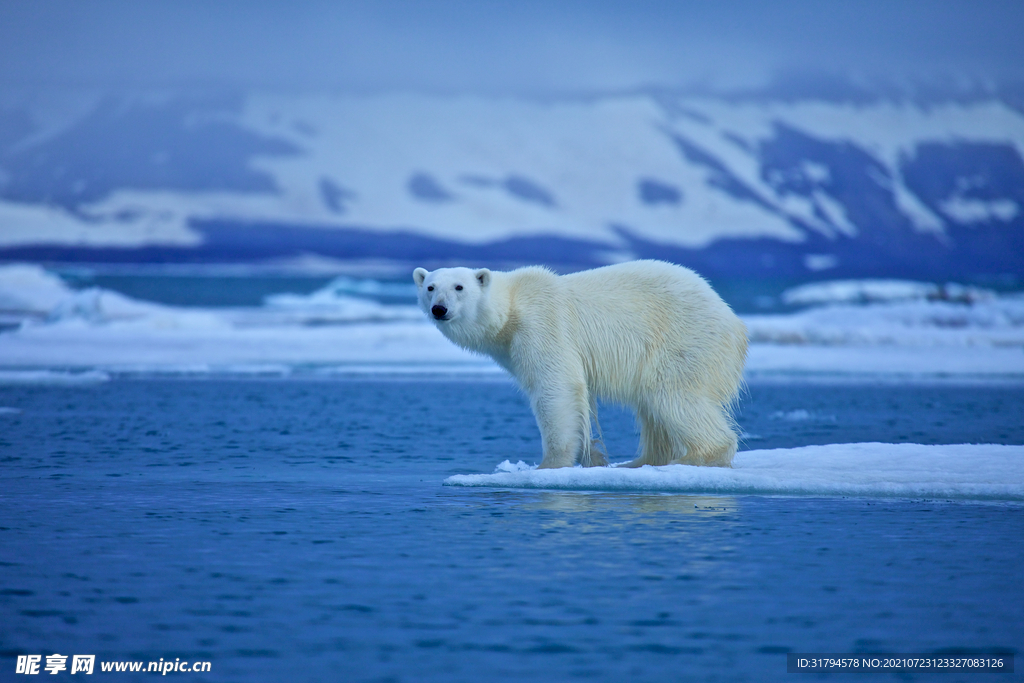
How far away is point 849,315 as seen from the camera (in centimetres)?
2853

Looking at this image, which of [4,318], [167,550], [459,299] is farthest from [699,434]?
[4,318]

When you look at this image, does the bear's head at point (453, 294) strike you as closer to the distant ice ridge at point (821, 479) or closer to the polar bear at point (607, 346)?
the polar bear at point (607, 346)

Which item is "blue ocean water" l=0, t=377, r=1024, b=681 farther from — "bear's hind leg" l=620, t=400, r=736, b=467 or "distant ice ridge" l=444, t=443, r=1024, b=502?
"bear's hind leg" l=620, t=400, r=736, b=467

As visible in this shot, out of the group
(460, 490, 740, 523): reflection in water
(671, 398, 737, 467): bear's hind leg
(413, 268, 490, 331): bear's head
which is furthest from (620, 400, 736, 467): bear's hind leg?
(413, 268, 490, 331): bear's head

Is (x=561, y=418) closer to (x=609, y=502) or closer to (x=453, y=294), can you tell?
(x=609, y=502)

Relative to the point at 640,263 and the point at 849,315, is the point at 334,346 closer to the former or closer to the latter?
the point at 849,315

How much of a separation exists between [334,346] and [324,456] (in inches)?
552

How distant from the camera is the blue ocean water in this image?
3.95 meters

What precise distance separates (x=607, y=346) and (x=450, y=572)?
305 centimetres

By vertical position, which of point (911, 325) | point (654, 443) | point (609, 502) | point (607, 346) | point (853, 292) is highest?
point (853, 292)

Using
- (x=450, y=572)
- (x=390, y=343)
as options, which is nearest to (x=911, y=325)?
(x=390, y=343)

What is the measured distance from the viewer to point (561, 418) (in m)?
7.54

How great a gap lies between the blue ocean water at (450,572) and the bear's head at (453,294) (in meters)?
1.17

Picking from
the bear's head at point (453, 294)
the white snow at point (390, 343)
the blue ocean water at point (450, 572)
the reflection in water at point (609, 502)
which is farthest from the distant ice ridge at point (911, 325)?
the reflection in water at point (609, 502)
